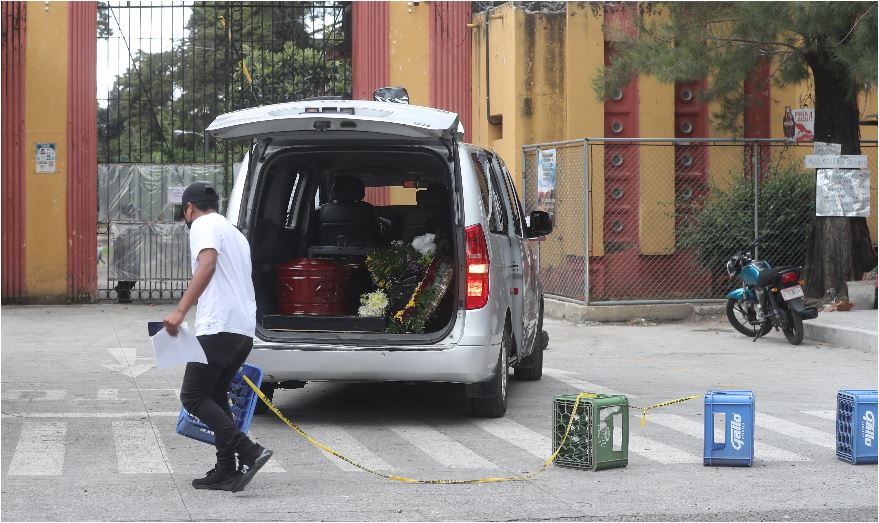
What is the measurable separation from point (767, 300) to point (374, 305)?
7.12m

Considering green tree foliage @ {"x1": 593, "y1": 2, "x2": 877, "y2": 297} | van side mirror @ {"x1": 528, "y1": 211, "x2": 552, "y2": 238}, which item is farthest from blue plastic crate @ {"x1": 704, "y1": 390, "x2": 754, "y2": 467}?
green tree foliage @ {"x1": 593, "y1": 2, "x2": 877, "y2": 297}

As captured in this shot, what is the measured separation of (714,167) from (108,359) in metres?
9.37

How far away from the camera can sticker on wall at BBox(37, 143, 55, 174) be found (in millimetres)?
20750

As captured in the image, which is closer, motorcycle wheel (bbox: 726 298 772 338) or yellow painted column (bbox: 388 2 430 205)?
motorcycle wheel (bbox: 726 298 772 338)

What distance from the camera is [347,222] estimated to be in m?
10.7

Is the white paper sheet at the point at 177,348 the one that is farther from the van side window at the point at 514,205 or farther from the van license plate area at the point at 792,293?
the van license plate area at the point at 792,293

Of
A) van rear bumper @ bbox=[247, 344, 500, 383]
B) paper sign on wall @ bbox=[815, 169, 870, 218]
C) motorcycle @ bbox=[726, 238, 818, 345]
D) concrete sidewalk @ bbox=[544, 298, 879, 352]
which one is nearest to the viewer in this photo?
van rear bumper @ bbox=[247, 344, 500, 383]

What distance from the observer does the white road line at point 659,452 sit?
8312mm

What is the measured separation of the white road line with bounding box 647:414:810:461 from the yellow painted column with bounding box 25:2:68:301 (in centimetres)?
1309

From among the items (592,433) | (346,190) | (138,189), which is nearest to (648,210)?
(138,189)

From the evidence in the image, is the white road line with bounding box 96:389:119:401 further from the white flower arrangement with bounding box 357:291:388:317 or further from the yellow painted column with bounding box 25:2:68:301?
the yellow painted column with bounding box 25:2:68:301

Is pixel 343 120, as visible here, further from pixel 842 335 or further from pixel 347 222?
pixel 842 335

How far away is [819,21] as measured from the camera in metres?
15.5

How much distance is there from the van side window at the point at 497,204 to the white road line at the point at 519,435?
140 cm
